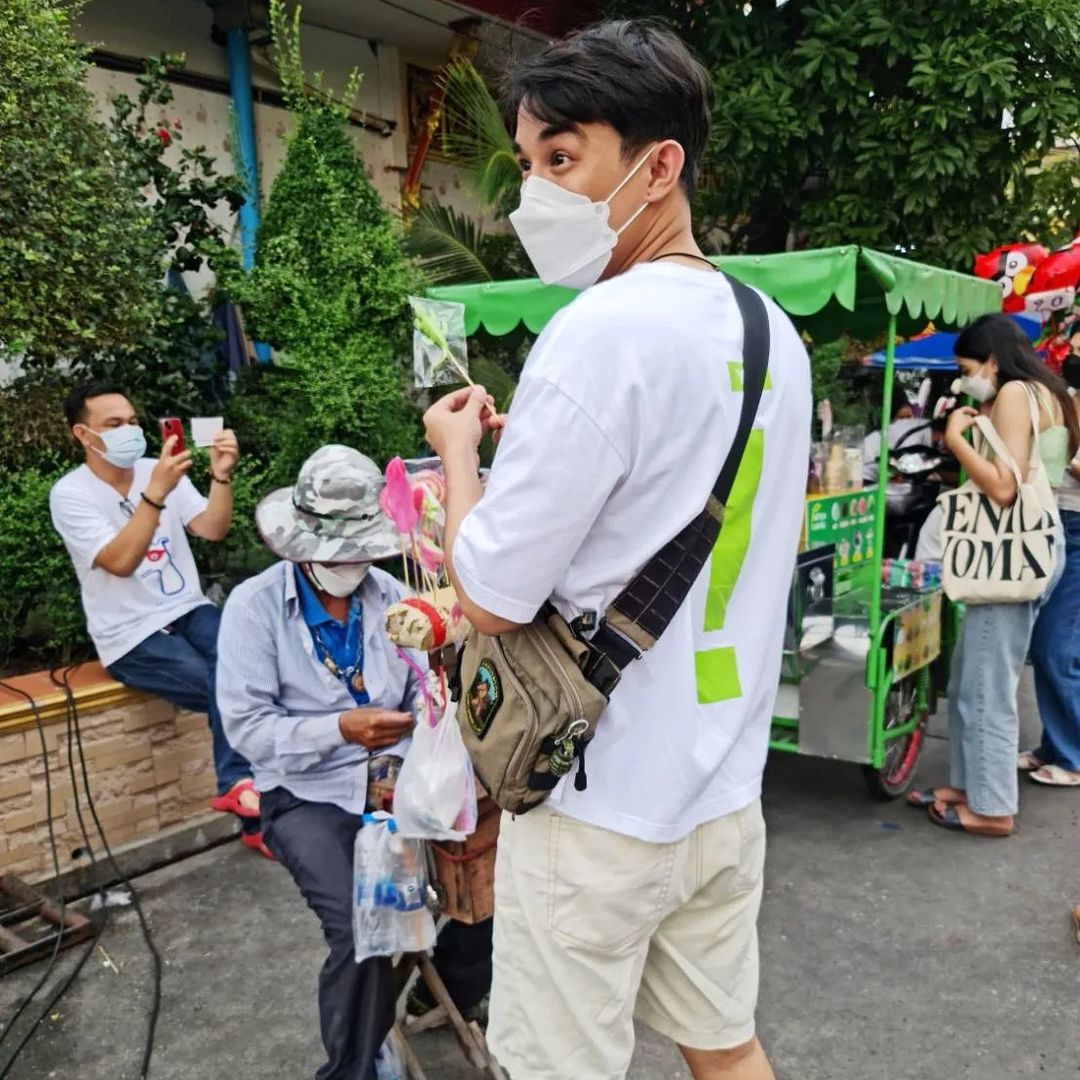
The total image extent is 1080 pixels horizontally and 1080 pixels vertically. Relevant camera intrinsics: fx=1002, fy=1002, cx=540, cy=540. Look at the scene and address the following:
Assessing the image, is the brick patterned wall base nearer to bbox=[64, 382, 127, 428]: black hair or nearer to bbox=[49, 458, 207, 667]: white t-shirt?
bbox=[49, 458, 207, 667]: white t-shirt

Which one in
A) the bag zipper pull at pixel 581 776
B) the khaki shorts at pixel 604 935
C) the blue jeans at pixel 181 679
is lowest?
the blue jeans at pixel 181 679

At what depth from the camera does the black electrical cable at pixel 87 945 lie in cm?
260

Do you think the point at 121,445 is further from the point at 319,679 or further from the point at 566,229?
the point at 566,229

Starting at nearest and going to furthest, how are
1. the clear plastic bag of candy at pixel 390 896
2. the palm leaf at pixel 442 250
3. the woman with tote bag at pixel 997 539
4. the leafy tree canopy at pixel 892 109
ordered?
1. the clear plastic bag of candy at pixel 390 896
2. the woman with tote bag at pixel 997 539
3. the leafy tree canopy at pixel 892 109
4. the palm leaf at pixel 442 250

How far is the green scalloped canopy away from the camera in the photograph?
10.6ft

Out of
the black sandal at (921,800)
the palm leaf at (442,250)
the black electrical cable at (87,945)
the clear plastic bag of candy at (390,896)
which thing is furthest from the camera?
the palm leaf at (442,250)

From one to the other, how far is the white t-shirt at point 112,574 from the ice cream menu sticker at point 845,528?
2.37 meters

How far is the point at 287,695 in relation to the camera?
2.34 metres

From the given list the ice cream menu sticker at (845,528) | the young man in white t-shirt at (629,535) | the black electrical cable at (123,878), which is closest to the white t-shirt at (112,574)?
the black electrical cable at (123,878)

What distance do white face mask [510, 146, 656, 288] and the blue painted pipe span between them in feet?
16.6

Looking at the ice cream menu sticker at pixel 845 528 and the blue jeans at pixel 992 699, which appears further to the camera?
the ice cream menu sticker at pixel 845 528

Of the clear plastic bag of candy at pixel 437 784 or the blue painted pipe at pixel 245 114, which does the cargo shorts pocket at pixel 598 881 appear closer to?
the clear plastic bag of candy at pixel 437 784

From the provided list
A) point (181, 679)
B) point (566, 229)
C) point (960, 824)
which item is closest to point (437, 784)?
point (566, 229)

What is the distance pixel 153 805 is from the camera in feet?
12.1
